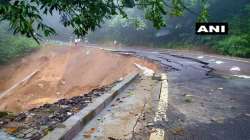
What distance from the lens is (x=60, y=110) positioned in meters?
6.77

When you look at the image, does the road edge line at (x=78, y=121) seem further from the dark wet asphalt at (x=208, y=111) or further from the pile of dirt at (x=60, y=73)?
the pile of dirt at (x=60, y=73)

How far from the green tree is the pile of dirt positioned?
40.9 ft

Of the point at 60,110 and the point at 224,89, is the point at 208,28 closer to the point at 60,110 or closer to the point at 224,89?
the point at 224,89

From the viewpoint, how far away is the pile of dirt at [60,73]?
19109 mm

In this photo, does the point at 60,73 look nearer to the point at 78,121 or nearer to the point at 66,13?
the point at 78,121

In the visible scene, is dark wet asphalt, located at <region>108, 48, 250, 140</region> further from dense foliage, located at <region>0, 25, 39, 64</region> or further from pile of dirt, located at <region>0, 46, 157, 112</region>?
dense foliage, located at <region>0, 25, 39, 64</region>

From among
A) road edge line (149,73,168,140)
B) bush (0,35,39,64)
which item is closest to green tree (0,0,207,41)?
road edge line (149,73,168,140)

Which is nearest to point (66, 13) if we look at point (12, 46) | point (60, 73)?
point (60, 73)

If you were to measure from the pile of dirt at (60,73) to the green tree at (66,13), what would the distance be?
1247 cm

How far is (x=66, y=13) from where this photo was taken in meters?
4.72

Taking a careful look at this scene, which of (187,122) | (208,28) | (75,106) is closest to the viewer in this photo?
(187,122)

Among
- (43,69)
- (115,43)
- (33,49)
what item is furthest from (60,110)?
(115,43)

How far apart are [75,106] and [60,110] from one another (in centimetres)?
56

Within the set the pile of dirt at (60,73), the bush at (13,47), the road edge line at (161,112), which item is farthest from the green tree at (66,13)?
the bush at (13,47)
